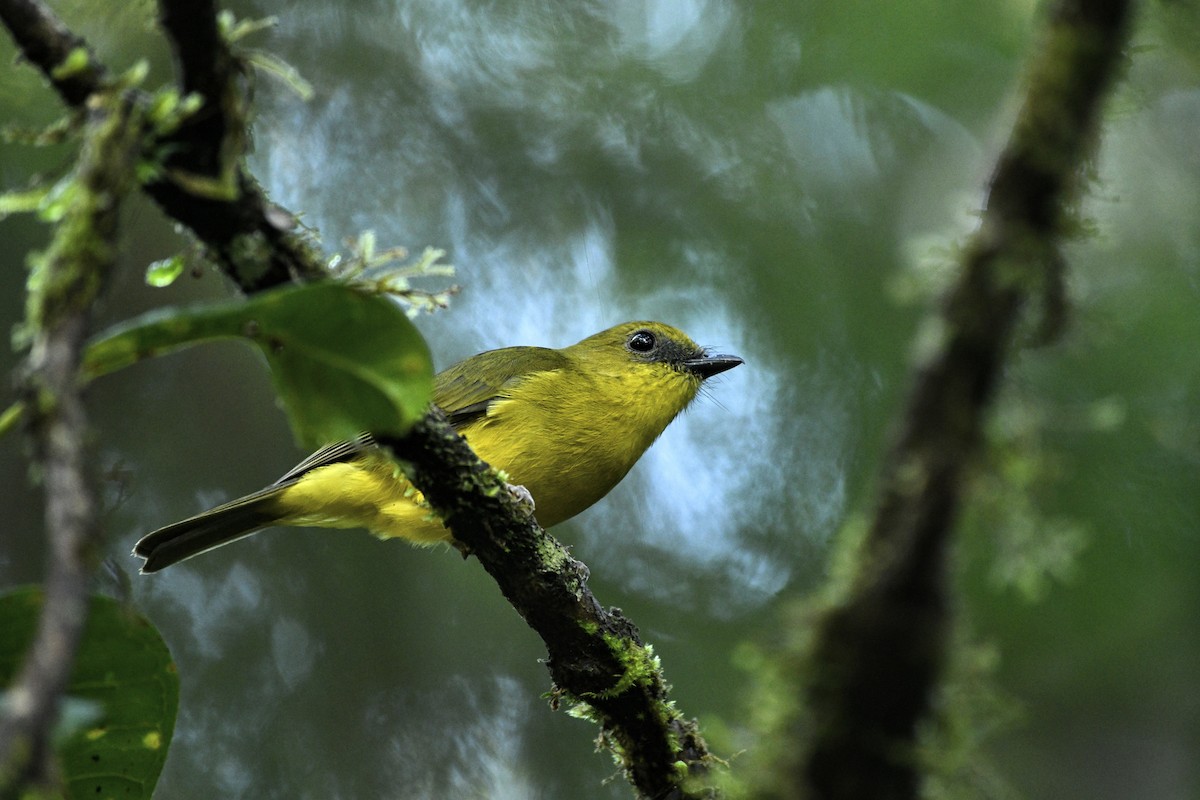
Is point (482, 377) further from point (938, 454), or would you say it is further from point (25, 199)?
point (938, 454)

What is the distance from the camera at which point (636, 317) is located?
790 centimetres

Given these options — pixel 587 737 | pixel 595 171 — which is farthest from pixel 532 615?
pixel 595 171

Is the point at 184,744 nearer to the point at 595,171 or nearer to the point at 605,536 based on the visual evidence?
the point at 605,536

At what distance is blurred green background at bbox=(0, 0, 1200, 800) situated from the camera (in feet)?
21.1

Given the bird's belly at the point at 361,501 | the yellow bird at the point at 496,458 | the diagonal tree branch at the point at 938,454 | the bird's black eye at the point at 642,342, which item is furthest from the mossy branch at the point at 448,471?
the bird's black eye at the point at 642,342

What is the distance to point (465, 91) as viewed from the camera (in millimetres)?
8547

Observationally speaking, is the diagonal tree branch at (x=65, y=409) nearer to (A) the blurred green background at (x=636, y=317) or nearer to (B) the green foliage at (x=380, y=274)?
(B) the green foliage at (x=380, y=274)

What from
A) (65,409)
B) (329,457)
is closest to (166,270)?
(65,409)

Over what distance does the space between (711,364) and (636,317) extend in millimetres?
1893

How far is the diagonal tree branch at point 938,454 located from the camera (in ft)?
4.16

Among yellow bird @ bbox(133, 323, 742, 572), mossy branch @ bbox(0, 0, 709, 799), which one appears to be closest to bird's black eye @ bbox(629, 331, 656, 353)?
yellow bird @ bbox(133, 323, 742, 572)

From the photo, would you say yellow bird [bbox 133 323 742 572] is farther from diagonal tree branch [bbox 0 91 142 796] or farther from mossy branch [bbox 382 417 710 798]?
diagonal tree branch [bbox 0 91 142 796]

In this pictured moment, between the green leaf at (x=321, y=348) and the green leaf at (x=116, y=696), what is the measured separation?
471 mm

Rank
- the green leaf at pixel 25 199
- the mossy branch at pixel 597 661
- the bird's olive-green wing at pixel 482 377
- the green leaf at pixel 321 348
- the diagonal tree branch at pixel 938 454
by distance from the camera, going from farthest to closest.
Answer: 1. the bird's olive-green wing at pixel 482 377
2. the mossy branch at pixel 597 661
3. the green leaf at pixel 25 199
4. the green leaf at pixel 321 348
5. the diagonal tree branch at pixel 938 454
